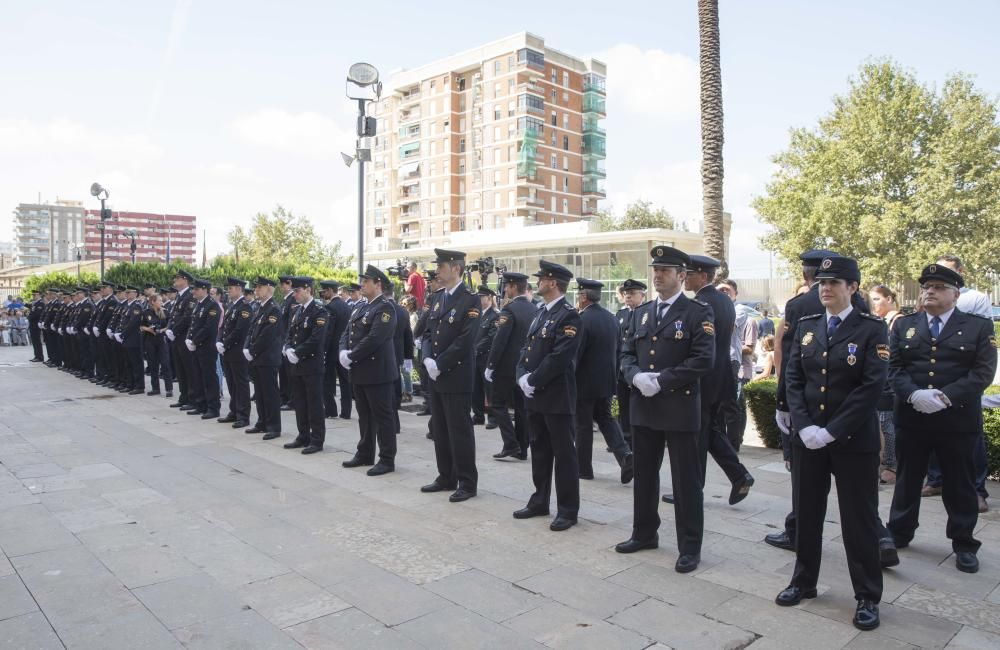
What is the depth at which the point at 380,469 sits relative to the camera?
762 centimetres

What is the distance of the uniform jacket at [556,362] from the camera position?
→ 5785 millimetres

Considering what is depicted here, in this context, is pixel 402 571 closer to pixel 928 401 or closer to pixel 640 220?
pixel 928 401

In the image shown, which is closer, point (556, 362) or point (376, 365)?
point (556, 362)

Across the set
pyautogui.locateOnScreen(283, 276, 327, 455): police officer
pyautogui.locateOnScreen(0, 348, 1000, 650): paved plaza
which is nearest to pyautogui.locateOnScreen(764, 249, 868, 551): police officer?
pyautogui.locateOnScreen(0, 348, 1000, 650): paved plaza

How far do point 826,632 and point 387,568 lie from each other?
2.71 meters

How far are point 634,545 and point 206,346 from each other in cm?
866

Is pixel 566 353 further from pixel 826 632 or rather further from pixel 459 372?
pixel 826 632

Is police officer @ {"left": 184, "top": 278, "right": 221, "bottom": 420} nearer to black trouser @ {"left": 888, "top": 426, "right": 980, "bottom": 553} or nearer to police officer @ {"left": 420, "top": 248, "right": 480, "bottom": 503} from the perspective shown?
police officer @ {"left": 420, "top": 248, "right": 480, "bottom": 503}

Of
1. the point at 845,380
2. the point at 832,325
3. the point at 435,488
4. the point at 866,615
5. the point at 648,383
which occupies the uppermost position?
the point at 832,325

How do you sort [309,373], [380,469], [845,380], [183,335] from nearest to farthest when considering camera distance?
[845,380], [380,469], [309,373], [183,335]

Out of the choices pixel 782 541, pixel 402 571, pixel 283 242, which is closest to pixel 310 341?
pixel 402 571

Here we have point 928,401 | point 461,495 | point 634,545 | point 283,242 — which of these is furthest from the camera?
point 283,242

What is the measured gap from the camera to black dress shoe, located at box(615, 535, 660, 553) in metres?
5.16

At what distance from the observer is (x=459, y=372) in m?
6.76
